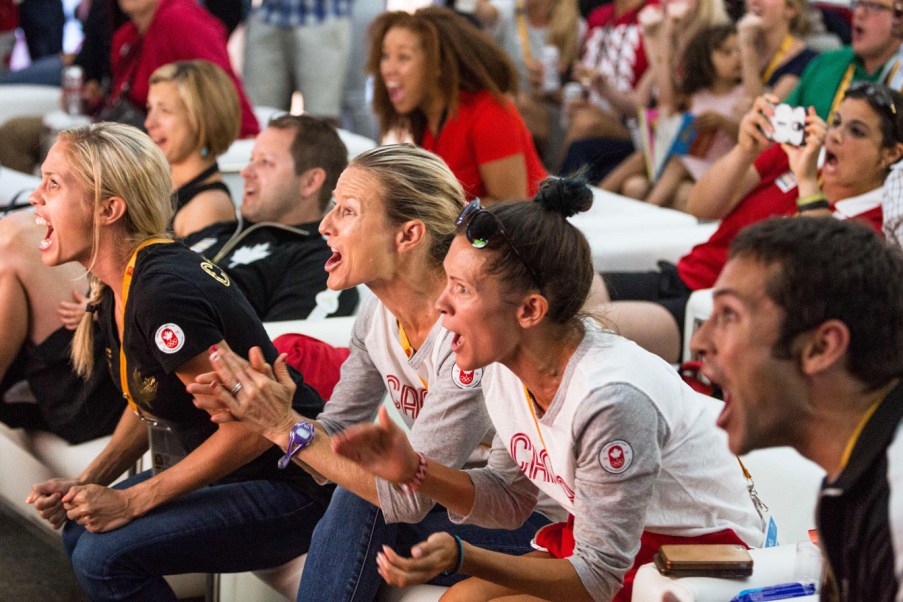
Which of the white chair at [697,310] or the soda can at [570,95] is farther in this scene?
the soda can at [570,95]

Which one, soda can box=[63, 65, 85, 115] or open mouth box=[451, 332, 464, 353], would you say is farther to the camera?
soda can box=[63, 65, 85, 115]

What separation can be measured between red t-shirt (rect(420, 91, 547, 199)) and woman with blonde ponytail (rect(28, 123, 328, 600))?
148cm

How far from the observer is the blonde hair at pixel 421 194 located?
2.07 meters

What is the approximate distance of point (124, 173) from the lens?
7.34 feet

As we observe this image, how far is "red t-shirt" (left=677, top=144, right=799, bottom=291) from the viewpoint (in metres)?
3.26

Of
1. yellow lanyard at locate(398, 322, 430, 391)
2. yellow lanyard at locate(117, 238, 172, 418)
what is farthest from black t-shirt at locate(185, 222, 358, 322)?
yellow lanyard at locate(398, 322, 430, 391)

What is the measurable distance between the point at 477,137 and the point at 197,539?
188 cm

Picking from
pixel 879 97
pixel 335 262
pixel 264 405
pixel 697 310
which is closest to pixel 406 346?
pixel 335 262

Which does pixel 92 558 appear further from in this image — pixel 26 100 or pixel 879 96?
pixel 26 100

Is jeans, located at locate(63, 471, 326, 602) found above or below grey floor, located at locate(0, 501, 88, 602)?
above

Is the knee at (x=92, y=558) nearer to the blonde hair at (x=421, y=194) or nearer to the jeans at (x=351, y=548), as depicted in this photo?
the jeans at (x=351, y=548)

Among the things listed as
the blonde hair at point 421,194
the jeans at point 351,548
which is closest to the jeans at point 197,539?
the jeans at point 351,548

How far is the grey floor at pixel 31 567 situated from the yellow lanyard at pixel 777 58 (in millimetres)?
3114

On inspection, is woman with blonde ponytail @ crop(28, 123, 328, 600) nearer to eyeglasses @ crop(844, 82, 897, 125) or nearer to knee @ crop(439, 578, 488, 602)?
knee @ crop(439, 578, 488, 602)
